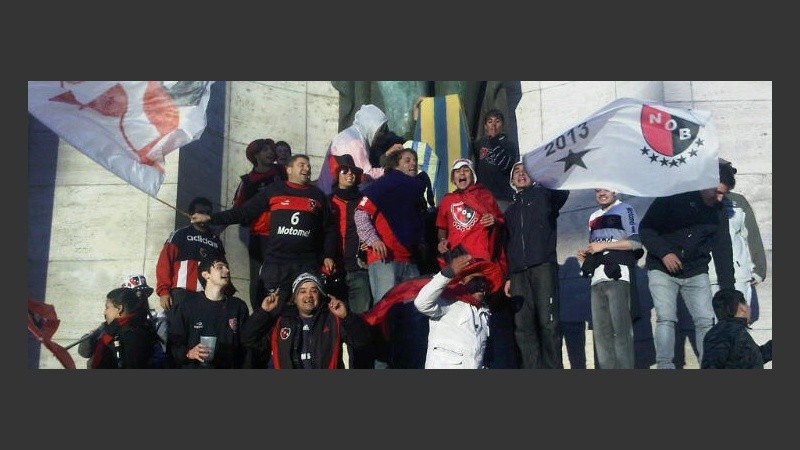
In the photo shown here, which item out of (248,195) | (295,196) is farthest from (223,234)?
(295,196)

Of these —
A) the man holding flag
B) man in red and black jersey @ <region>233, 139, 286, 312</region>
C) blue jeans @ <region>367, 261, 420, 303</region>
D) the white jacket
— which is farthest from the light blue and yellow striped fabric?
the white jacket

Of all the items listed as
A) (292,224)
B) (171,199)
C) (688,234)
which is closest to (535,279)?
(688,234)

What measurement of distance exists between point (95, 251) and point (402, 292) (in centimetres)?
423

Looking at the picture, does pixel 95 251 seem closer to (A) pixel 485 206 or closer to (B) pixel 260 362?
(B) pixel 260 362

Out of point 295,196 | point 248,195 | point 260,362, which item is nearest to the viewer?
point 260,362

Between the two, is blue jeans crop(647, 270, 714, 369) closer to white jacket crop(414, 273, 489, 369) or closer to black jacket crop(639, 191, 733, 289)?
black jacket crop(639, 191, 733, 289)

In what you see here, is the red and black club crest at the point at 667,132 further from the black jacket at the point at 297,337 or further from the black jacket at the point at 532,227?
the black jacket at the point at 297,337

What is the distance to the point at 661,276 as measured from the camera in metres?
14.5

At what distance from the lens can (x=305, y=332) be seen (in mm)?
13375

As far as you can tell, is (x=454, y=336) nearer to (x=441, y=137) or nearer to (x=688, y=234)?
(x=688, y=234)

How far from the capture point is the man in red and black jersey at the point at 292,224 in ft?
46.6

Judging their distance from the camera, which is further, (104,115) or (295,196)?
(104,115)

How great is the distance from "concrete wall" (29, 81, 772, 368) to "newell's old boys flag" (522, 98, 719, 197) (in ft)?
2.89

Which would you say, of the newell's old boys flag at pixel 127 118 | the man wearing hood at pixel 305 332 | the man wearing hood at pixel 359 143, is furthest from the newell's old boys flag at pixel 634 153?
the newell's old boys flag at pixel 127 118
